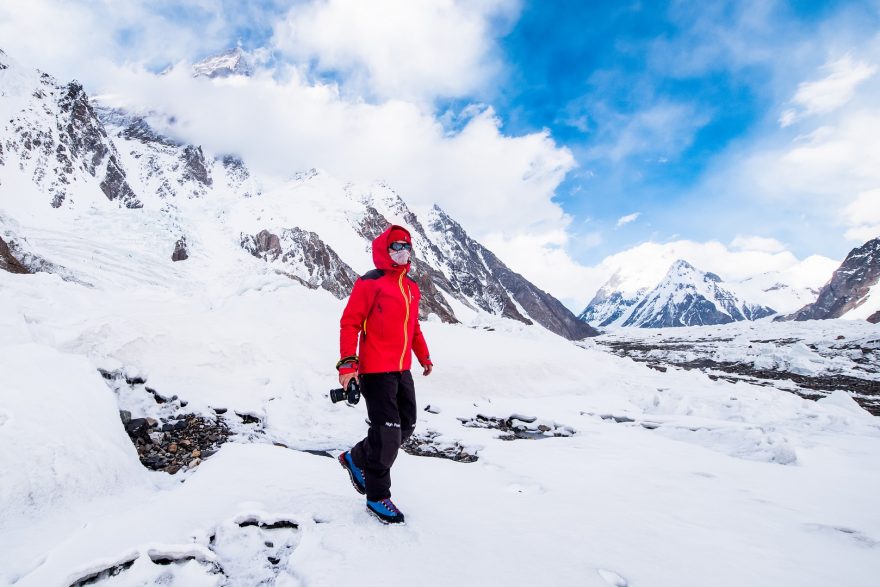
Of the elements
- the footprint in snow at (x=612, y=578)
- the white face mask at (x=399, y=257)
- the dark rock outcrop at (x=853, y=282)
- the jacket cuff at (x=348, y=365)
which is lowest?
the footprint in snow at (x=612, y=578)

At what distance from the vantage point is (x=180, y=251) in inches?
1698

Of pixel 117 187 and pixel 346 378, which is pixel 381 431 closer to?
pixel 346 378

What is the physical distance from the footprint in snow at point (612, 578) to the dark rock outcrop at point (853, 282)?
215 metres

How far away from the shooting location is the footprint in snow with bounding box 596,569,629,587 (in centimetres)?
274

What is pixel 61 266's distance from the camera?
2470cm

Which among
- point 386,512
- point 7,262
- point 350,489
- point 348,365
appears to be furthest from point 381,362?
point 7,262

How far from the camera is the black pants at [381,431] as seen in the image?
375cm

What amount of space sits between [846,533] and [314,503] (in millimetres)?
4568

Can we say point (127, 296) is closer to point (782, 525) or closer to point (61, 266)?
point (782, 525)

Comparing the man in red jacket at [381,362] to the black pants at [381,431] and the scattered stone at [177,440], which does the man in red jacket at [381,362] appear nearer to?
the black pants at [381,431]

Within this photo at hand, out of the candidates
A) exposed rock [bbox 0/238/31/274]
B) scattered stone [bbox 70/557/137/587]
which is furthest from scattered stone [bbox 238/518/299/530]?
exposed rock [bbox 0/238/31/274]

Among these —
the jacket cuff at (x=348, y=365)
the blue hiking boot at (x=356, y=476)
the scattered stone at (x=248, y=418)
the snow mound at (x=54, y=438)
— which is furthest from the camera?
the scattered stone at (x=248, y=418)

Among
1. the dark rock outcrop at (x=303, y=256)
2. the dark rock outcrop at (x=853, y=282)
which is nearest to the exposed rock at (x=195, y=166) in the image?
the dark rock outcrop at (x=303, y=256)

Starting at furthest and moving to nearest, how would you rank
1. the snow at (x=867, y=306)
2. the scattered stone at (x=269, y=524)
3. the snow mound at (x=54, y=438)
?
the snow at (x=867, y=306), the snow mound at (x=54, y=438), the scattered stone at (x=269, y=524)
